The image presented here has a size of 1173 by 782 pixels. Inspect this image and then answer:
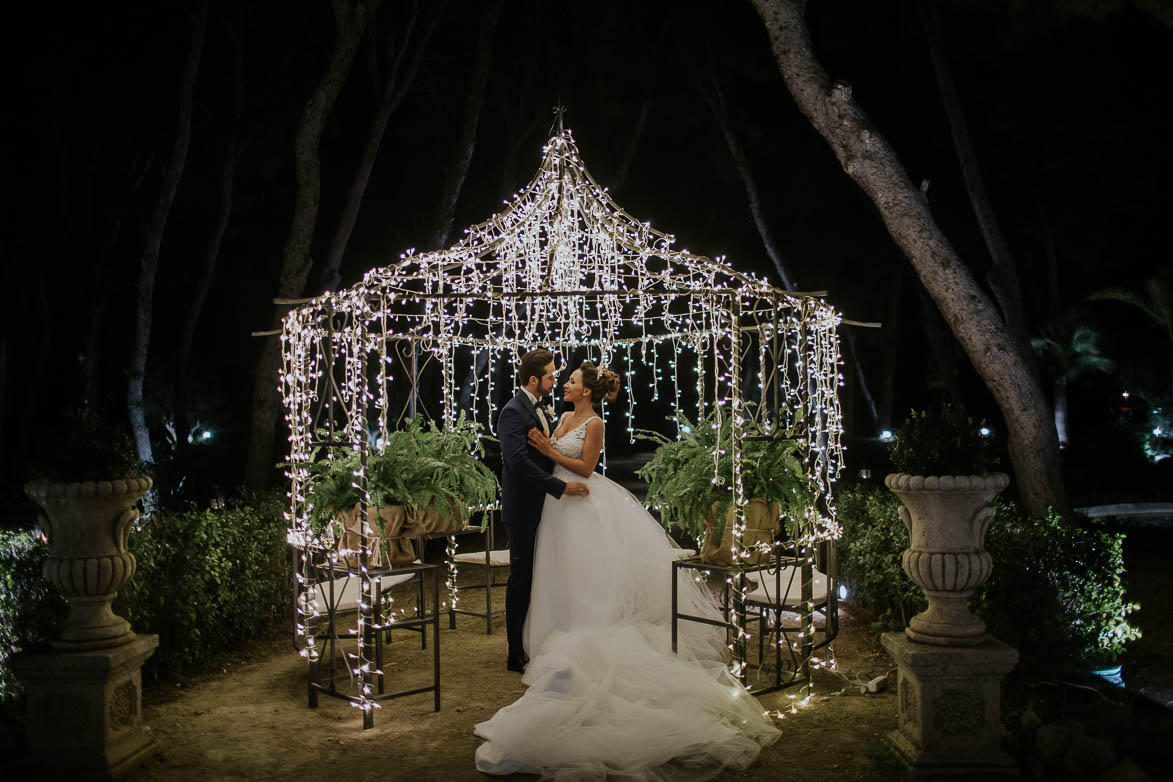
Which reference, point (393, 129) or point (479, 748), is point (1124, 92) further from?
point (479, 748)

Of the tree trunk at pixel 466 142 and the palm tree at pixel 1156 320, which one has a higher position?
the tree trunk at pixel 466 142

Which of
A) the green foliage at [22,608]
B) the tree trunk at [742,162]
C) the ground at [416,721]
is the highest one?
the tree trunk at [742,162]

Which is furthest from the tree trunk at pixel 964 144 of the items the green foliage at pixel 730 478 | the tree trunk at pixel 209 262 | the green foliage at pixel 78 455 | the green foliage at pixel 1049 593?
the tree trunk at pixel 209 262

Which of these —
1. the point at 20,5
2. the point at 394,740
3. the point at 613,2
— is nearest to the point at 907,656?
the point at 394,740

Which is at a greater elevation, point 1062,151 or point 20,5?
point 20,5

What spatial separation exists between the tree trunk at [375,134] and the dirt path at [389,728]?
4.75m

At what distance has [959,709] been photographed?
3928 millimetres

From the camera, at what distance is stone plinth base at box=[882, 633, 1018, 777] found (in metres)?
3.91

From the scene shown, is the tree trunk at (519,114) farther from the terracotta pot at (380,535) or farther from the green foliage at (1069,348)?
the green foliage at (1069,348)

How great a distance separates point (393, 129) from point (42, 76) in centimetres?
471

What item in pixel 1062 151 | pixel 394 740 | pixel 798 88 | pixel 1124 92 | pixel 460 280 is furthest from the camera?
pixel 1062 151

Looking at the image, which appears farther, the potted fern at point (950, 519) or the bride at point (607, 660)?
the bride at point (607, 660)

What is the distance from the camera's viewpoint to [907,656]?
13.0ft

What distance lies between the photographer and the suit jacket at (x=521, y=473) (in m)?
5.54
